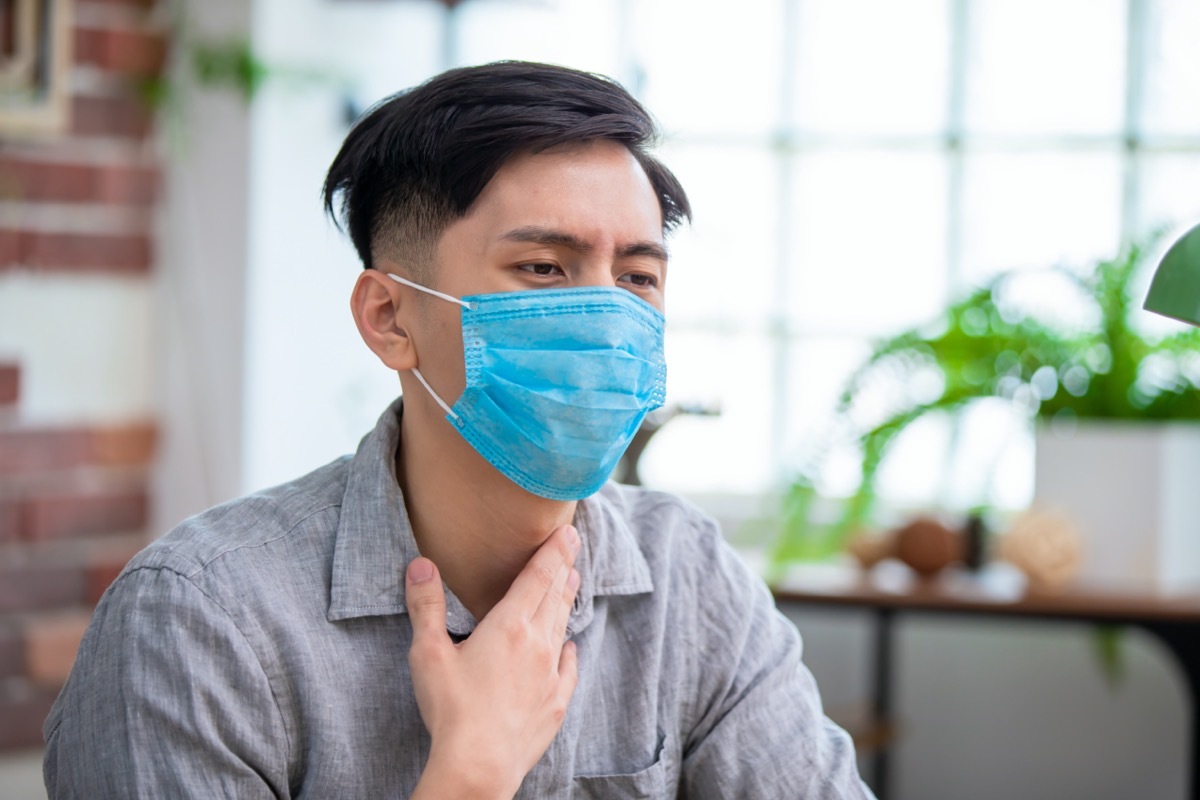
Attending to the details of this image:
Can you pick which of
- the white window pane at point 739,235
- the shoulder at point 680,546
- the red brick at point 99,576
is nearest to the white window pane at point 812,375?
the white window pane at point 739,235

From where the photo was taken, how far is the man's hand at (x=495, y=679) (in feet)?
3.78

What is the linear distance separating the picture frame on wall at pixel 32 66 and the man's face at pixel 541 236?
1.51m

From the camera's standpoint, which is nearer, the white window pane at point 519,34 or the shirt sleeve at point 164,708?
the shirt sleeve at point 164,708

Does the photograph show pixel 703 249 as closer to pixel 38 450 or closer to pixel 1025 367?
pixel 1025 367

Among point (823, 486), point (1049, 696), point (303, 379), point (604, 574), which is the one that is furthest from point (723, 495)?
point (604, 574)

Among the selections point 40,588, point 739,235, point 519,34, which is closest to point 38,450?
point 40,588

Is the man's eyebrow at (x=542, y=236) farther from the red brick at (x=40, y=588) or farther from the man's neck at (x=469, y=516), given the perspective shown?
the red brick at (x=40, y=588)

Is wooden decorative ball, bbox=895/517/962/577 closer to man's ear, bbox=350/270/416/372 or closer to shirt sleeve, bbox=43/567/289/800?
man's ear, bbox=350/270/416/372

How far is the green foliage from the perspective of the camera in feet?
8.94

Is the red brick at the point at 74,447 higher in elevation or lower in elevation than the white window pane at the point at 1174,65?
lower

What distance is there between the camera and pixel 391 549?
1.28 m

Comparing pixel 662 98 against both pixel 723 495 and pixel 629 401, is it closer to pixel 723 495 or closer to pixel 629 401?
pixel 723 495

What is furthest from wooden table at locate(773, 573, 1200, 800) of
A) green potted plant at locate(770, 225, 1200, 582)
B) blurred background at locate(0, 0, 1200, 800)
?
blurred background at locate(0, 0, 1200, 800)

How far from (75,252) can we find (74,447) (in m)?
0.38
